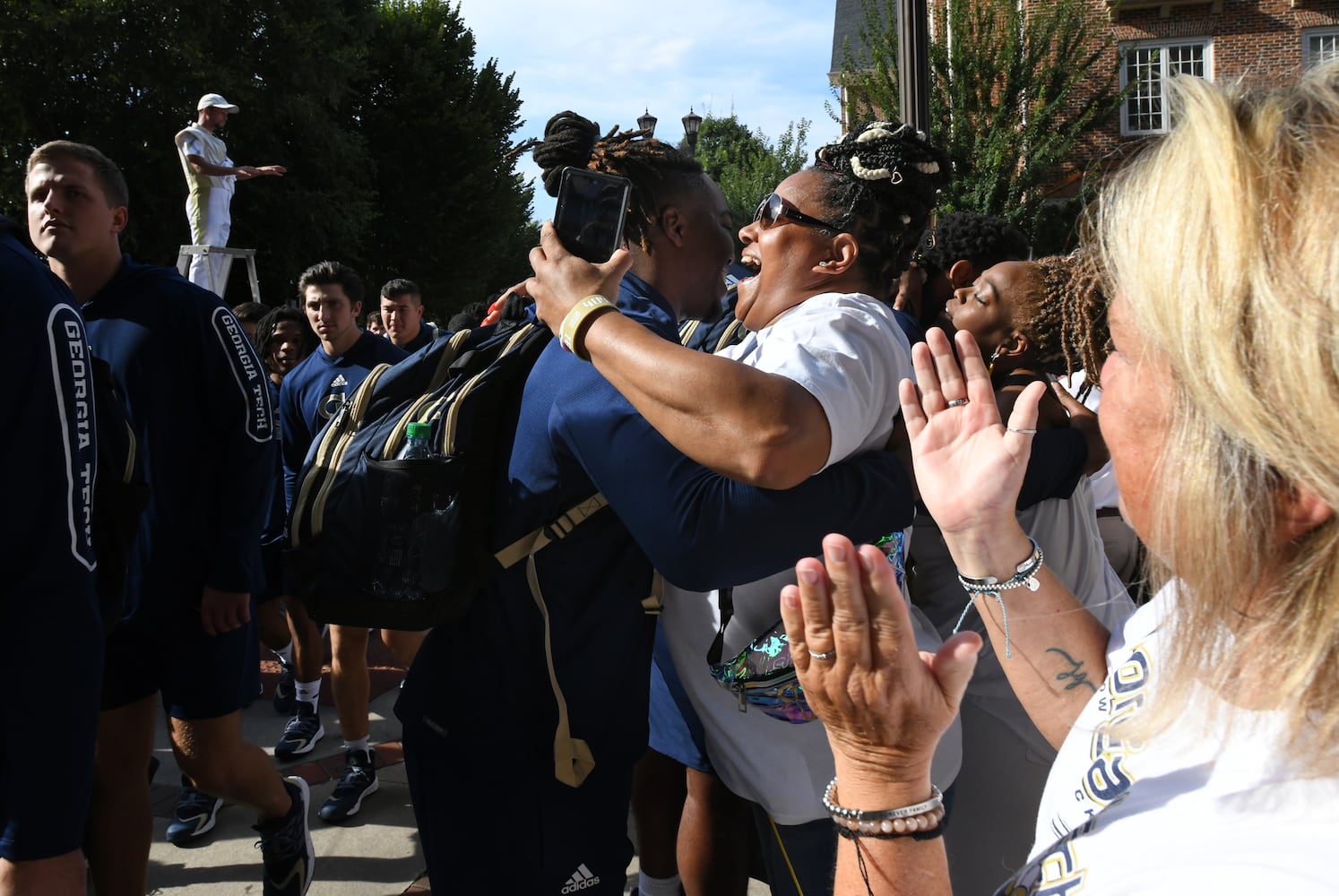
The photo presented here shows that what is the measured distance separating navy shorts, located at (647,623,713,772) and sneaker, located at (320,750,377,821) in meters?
1.97

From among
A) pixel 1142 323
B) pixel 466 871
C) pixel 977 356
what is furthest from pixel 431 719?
Result: pixel 1142 323

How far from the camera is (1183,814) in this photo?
36.4 inches

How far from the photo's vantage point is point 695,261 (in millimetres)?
2082

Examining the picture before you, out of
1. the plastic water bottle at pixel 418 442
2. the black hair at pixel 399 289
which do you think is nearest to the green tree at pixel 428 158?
the black hair at pixel 399 289

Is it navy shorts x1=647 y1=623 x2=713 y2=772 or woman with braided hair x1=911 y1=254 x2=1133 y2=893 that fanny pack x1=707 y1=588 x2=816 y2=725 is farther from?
woman with braided hair x1=911 y1=254 x2=1133 y2=893

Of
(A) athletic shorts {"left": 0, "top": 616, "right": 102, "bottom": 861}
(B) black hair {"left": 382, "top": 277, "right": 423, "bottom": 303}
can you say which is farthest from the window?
(A) athletic shorts {"left": 0, "top": 616, "right": 102, "bottom": 861}

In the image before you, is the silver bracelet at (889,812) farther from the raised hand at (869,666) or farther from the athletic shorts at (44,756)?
the athletic shorts at (44,756)

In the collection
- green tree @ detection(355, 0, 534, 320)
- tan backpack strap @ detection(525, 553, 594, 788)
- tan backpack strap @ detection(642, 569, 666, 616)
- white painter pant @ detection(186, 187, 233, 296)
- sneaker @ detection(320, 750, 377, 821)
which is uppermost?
green tree @ detection(355, 0, 534, 320)

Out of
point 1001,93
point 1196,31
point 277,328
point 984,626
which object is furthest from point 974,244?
point 1196,31

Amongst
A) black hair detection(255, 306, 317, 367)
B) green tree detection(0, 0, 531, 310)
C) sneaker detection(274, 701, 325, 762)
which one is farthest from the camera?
green tree detection(0, 0, 531, 310)

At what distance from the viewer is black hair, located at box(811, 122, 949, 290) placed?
2.05 metres

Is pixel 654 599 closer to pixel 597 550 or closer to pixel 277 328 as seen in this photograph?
pixel 597 550

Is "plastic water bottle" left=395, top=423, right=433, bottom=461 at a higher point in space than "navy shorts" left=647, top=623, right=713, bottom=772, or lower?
higher

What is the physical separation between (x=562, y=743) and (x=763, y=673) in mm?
381
